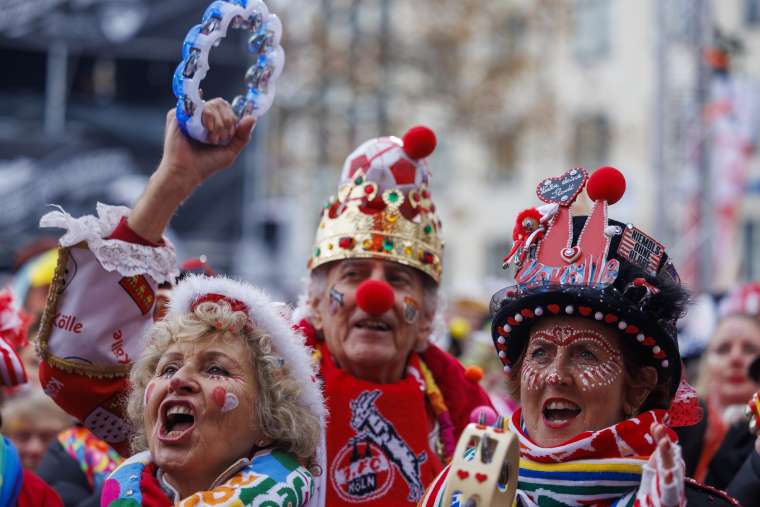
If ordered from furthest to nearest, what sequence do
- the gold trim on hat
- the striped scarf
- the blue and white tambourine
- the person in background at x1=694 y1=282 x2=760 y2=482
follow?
the person in background at x1=694 y1=282 x2=760 y2=482
the gold trim on hat
the blue and white tambourine
the striped scarf

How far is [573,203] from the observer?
10.5 feet

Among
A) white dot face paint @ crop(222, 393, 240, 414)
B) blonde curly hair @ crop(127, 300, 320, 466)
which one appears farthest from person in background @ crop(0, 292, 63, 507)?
white dot face paint @ crop(222, 393, 240, 414)

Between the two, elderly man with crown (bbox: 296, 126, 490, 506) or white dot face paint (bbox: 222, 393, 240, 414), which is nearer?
white dot face paint (bbox: 222, 393, 240, 414)

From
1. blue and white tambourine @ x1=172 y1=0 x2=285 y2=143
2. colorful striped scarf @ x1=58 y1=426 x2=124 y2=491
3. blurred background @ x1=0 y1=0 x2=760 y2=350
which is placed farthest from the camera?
blurred background @ x1=0 y1=0 x2=760 y2=350

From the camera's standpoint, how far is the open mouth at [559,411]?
305 cm

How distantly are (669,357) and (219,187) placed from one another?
345 inches

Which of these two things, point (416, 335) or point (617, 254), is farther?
point (416, 335)

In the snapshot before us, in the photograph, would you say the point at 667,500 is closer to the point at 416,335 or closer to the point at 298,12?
the point at 416,335

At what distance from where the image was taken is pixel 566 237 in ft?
10.4

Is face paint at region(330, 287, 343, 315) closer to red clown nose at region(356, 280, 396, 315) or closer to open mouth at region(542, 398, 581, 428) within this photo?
red clown nose at region(356, 280, 396, 315)

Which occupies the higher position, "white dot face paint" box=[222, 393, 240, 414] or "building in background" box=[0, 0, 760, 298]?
"building in background" box=[0, 0, 760, 298]

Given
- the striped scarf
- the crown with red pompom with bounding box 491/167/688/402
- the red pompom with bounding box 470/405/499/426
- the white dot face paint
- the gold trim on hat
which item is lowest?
the striped scarf

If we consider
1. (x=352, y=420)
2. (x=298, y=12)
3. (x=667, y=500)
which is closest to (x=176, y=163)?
(x=352, y=420)

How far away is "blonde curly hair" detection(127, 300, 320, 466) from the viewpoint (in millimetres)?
3268
